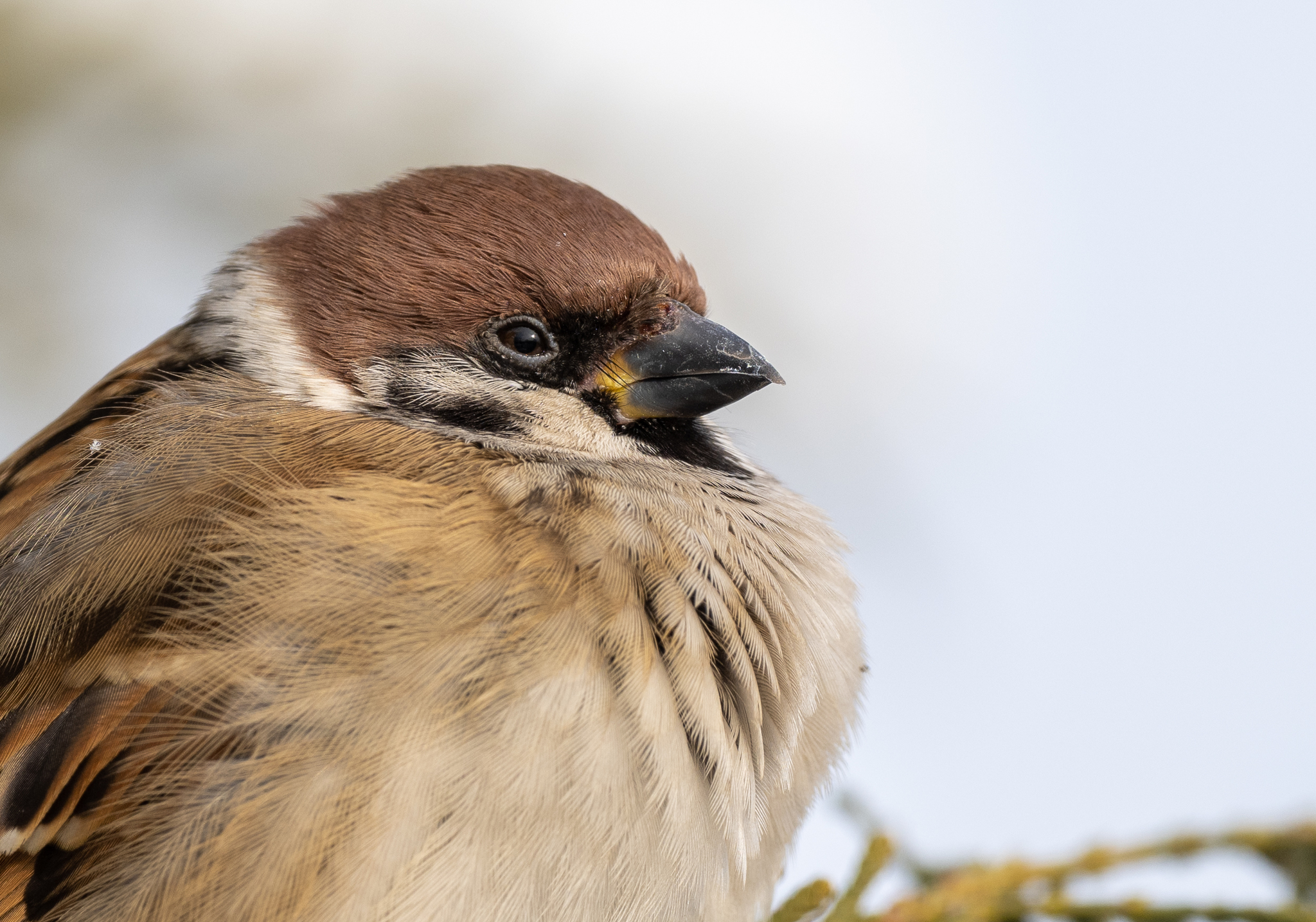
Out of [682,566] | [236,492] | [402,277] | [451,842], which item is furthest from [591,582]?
[402,277]

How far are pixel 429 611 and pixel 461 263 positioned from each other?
0.96m

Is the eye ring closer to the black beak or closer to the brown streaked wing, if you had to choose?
the black beak

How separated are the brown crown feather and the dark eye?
1.6 inches

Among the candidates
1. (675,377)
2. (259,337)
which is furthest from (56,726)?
(675,377)

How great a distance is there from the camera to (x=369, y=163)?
466 cm

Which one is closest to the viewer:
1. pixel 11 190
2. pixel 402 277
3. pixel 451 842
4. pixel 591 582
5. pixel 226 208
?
pixel 451 842

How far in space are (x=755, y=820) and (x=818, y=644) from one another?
1.31ft

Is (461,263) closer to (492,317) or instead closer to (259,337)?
(492,317)

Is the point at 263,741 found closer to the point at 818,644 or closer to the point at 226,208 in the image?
the point at 818,644

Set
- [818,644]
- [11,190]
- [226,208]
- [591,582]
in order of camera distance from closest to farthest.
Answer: [591,582] → [818,644] → [11,190] → [226,208]

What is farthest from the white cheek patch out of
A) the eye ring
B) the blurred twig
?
the blurred twig

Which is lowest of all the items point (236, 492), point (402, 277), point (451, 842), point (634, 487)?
point (451, 842)

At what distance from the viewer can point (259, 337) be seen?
306 cm

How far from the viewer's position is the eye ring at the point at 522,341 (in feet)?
9.54
